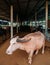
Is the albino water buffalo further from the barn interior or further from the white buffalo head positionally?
the barn interior

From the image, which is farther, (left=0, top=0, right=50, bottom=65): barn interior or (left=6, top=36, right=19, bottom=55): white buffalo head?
(left=0, top=0, right=50, bottom=65): barn interior

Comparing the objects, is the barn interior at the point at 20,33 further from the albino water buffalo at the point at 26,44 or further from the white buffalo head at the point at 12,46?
the white buffalo head at the point at 12,46

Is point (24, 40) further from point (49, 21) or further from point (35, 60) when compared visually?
point (49, 21)

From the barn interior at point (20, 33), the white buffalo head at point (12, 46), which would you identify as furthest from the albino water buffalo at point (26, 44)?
the barn interior at point (20, 33)

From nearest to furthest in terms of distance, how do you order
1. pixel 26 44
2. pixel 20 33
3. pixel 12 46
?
pixel 12 46, pixel 26 44, pixel 20 33

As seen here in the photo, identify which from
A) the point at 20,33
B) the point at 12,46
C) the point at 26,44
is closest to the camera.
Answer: the point at 12,46

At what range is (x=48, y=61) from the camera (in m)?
5.92

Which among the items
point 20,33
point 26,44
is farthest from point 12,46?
point 20,33

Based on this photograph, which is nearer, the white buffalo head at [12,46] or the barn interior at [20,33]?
the white buffalo head at [12,46]

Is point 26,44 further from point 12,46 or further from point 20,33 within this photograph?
point 20,33

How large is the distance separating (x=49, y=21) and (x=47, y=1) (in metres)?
1.61

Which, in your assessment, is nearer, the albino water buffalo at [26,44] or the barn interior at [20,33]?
the albino water buffalo at [26,44]

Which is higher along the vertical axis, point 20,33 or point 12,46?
point 12,46

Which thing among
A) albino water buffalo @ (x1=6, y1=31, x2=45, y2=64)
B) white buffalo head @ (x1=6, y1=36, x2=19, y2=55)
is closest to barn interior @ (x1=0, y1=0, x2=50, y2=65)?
albino water buffalo @ (x1=6, y1=31, x2=45, y2=64)
